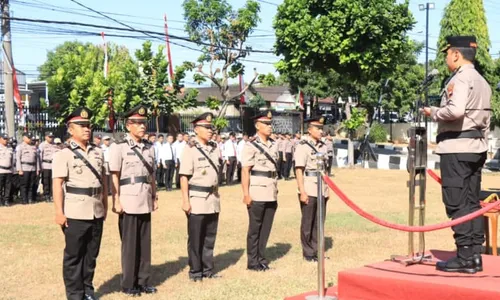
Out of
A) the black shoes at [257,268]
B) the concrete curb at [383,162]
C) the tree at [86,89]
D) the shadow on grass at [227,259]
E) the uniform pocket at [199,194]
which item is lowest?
the shadow on grass at [227,259]

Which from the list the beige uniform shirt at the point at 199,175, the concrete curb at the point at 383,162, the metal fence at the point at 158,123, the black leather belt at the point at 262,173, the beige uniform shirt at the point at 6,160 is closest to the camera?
the beige uniform shirt at the point at 199,175

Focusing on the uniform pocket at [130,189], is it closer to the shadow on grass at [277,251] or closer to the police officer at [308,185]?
the police officer at [308,185]

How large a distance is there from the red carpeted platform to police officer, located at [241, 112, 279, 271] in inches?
80.3

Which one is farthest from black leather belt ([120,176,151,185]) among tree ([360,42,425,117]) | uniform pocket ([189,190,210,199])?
tree ([360,42,425,117])

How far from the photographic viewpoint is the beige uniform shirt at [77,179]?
548 cm

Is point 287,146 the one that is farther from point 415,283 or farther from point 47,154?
point 415,283

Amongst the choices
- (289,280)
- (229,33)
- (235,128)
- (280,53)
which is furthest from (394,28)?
(289,280)

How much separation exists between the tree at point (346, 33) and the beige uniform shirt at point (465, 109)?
1623cm

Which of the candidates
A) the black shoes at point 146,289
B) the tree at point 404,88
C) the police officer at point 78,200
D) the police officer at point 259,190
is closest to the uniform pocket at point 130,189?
the police officer at point 78,200

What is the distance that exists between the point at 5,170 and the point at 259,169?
29.2 ft

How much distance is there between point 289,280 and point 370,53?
15212 mm

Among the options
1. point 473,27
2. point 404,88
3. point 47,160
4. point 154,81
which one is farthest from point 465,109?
point 404,88

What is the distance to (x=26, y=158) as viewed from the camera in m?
14.5

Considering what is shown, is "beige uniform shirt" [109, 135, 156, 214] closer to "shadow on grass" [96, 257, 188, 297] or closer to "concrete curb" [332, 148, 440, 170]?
"shadow on grass" [96, 257, 188, 297]
